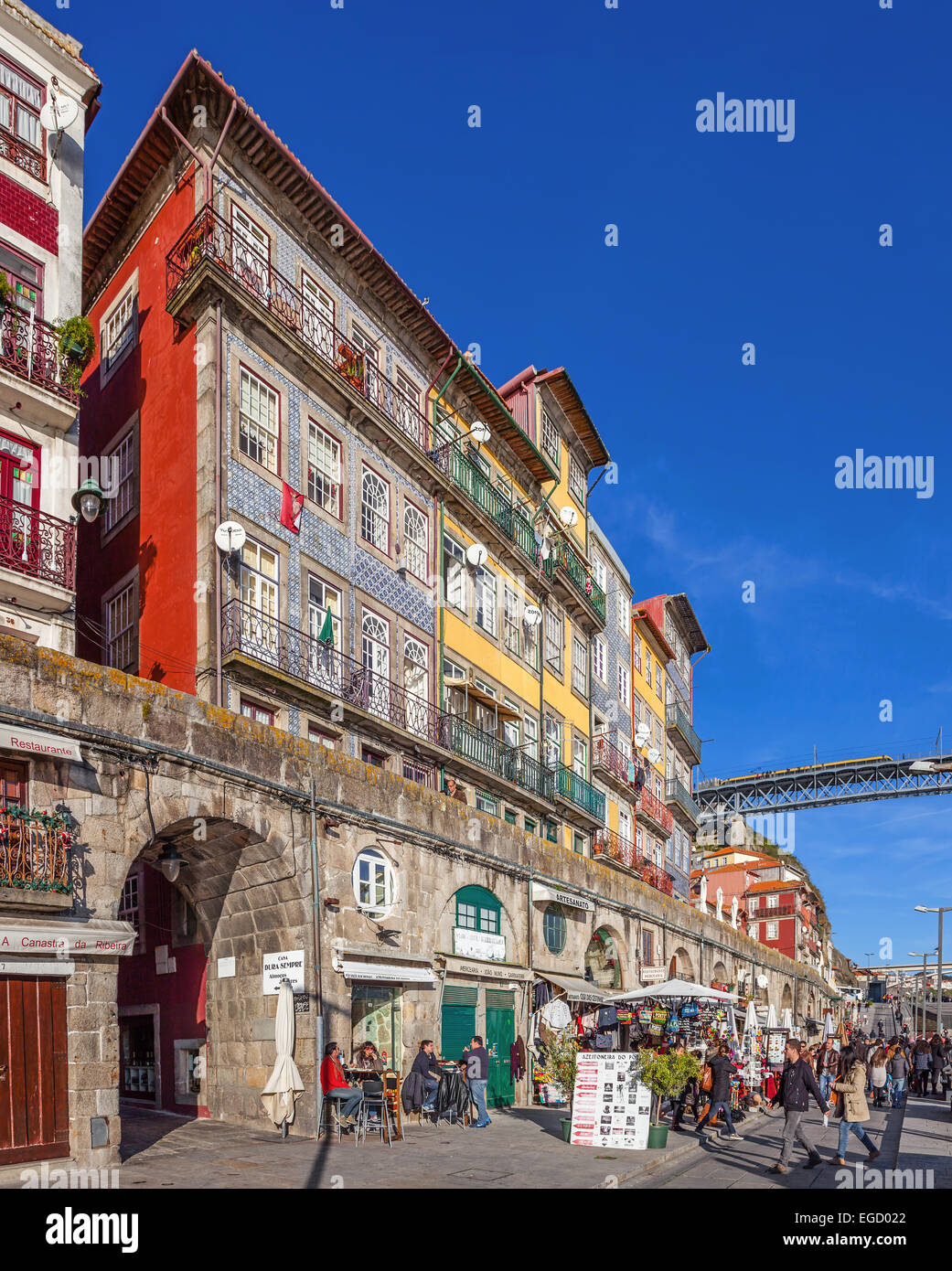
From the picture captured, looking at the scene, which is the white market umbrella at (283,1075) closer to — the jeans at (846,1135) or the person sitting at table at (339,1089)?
the person sitting at table at (339,1089)

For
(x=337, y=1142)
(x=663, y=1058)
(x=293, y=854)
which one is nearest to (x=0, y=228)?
(x=293, y=854)

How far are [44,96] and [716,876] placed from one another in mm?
68748

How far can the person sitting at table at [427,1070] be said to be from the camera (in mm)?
17344

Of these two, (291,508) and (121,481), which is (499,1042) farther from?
(121,481)

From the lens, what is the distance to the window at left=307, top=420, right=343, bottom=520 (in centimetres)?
2400

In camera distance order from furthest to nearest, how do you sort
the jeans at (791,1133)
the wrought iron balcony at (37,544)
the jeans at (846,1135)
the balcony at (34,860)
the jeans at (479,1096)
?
the jeans at (479,1096) < the wrought iron balcony at (37,544) < the jeans at (846,1135) < the jeans at (791,1133) < the balcony at (34,860)

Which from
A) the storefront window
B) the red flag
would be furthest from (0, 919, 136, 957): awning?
the red flag

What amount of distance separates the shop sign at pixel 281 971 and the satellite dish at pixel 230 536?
6681mm

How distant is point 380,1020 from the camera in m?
18.9

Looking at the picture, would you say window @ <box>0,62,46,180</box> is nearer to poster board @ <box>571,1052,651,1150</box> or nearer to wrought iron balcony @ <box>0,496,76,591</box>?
wrought iron balcony @ <box>0,496,76,591</box>

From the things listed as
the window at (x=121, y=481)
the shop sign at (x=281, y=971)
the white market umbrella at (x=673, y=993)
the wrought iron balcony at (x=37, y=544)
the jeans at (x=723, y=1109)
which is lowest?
the jeans at (x=723, y=1109)

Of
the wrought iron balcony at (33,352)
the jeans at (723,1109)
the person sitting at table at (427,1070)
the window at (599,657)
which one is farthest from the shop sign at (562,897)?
the window at (599,657)

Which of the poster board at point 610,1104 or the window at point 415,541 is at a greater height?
the window at point 415,541

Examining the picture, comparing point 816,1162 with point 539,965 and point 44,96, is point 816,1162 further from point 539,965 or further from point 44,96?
point 44,96
